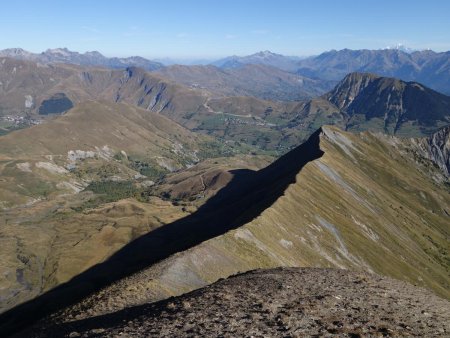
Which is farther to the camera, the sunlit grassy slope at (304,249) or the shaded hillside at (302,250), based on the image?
the sunlit grassy slope at (304,249)

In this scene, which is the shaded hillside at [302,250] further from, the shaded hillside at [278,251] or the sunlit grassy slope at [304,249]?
the shaded hillside at [278,251]

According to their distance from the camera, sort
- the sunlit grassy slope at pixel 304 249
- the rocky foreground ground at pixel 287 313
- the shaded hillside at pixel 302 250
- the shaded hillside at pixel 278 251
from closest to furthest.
→ the rocky foreground ground at pixel 287 313, the shaded hillside at pixel 302 250, the sunlit grassy slope at pixel 304 249, the shaded hillside at pixel 278 251

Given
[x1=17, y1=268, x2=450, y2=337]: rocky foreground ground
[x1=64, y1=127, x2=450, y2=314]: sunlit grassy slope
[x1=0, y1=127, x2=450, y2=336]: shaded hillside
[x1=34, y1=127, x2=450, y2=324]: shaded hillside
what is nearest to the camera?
[x1=17, y1=268, x2=450, y2=337]: rocky foreground ground

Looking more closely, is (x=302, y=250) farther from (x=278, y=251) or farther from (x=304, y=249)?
(x=278, y=251)

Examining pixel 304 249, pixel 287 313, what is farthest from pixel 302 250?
pixel 287 313

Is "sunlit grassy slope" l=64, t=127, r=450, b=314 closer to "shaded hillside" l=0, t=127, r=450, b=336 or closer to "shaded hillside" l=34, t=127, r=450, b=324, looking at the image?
"shaded hillside" l=34, t=127, r=450, b=324

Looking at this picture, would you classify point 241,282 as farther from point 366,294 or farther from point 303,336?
point 303,336

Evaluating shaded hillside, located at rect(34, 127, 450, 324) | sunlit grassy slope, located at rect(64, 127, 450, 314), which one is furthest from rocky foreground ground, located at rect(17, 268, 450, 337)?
sunlit grassy slope, located at rect(64, 127, 450, 314)

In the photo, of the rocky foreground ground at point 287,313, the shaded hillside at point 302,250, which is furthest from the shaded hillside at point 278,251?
the rocky foreground ground at point 287,313
